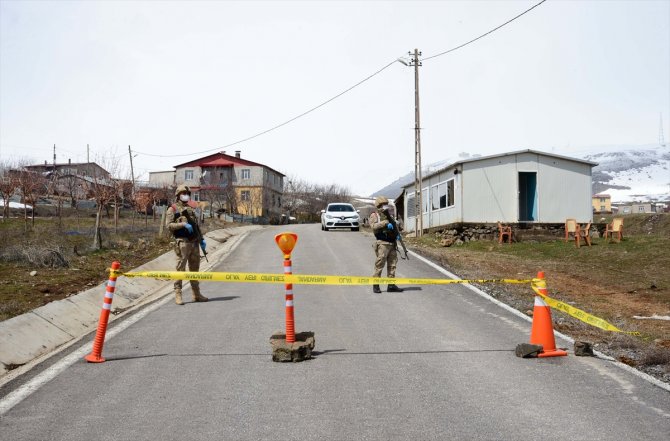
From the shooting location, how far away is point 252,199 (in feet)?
244

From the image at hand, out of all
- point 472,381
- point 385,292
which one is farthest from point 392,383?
point 385,292

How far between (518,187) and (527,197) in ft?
7.46

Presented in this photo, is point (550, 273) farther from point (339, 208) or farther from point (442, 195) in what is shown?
point (339, 208)

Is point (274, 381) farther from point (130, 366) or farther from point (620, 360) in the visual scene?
point (620, 360)

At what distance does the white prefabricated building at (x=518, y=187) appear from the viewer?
29094 millimetres

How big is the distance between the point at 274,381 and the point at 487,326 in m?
3.87

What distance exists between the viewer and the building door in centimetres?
3066

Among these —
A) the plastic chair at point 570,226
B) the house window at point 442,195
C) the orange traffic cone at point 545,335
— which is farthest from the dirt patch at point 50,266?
the plastic chair at point 570,226

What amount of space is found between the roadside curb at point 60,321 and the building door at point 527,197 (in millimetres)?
21339

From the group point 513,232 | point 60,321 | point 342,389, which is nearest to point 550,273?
point 513,232

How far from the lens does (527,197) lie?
3100cm

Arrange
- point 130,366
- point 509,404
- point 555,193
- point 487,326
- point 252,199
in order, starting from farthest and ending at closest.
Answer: point 252,199, point 555,193, point 487,326, point 130,366, point 509,404

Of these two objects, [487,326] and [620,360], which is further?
[487,326]

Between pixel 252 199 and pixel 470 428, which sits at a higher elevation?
pixel 252 199
